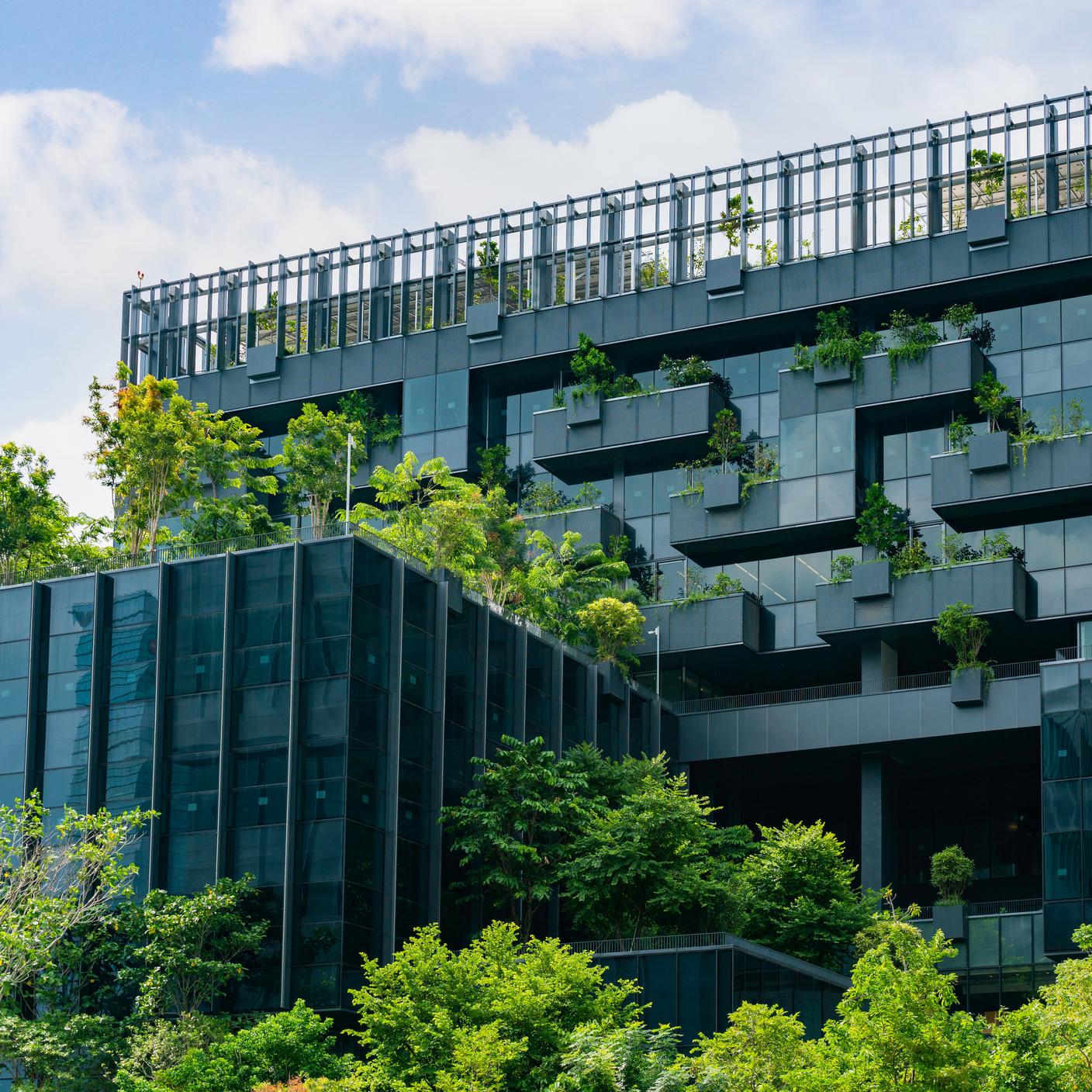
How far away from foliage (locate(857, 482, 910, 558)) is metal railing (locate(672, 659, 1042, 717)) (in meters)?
5.31

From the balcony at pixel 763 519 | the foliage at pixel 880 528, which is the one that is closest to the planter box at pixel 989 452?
the foliage at pixel 880 528

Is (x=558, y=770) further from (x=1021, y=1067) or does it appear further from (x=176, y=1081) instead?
(x=1021, y=1067)

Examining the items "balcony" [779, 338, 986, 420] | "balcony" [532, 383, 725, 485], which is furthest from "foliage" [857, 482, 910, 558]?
"balcony" [532, 383, 725, 485]

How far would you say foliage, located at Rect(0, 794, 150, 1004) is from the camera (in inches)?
2168

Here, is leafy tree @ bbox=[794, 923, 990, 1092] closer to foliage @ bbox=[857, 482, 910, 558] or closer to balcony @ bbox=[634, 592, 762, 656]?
foliage @ bbox=[857, 482, 910, 558]

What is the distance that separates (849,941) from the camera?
6931 cm

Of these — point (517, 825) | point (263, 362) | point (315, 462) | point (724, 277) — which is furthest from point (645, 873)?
point (263, 362)

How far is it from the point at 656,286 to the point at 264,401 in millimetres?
20395

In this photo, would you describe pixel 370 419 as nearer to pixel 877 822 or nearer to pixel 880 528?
pixel 880 528

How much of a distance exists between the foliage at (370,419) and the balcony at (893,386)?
19.1 meters

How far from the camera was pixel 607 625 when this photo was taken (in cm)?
7912

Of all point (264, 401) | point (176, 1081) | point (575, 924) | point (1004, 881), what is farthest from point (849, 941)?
point (264, 401)

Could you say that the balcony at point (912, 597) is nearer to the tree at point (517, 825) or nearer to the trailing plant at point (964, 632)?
the trailing plant at point (964, 632)

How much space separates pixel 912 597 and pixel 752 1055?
123 feet
